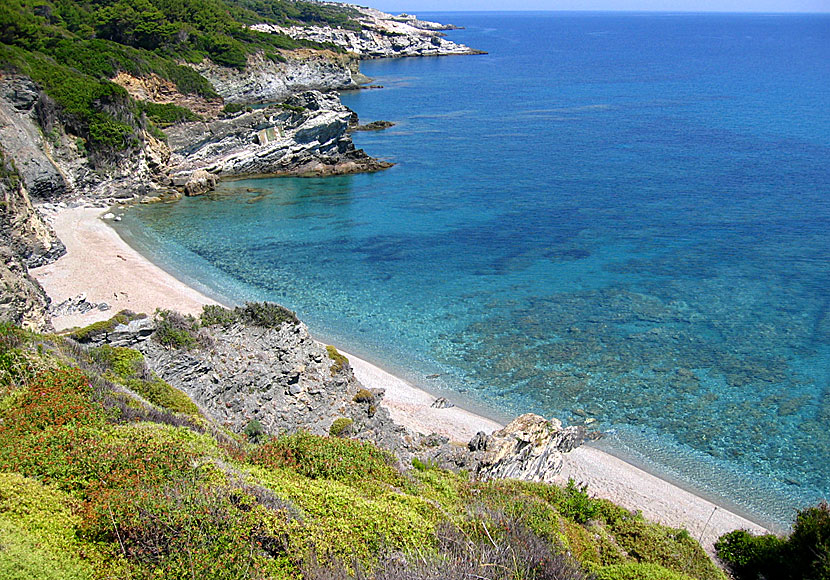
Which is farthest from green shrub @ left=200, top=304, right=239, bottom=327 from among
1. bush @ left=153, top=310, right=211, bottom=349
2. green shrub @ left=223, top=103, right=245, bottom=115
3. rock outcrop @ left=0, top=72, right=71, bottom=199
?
green shrub @ left=223, top=103, right=245, bottom=115

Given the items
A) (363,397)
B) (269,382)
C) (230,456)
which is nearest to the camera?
(230,456)

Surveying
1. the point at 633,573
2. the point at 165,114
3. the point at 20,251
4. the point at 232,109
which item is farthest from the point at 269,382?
the point at 232,109

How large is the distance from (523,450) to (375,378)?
9330mm

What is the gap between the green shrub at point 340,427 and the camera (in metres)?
18.0

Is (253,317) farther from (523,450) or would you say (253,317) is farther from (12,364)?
(523,450)

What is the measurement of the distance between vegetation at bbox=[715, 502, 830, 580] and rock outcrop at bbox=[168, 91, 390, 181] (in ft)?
166

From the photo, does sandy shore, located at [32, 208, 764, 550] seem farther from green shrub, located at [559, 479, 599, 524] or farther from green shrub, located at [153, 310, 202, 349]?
green shrub, located at [153, 310, 202, 349]

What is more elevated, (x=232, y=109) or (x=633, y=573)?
(x=232, y=109)

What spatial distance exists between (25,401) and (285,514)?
6.53 metres

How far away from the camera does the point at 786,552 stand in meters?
13.9

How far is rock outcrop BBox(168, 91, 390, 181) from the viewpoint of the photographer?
58.6m

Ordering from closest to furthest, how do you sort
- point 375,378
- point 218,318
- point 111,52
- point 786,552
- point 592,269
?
point 786,552 → point 218,318 → point 375,378 → point 592,269 → point 111,52

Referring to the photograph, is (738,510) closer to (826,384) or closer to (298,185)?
(826,384)

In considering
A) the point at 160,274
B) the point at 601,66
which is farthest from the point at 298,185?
the point at 601,66
